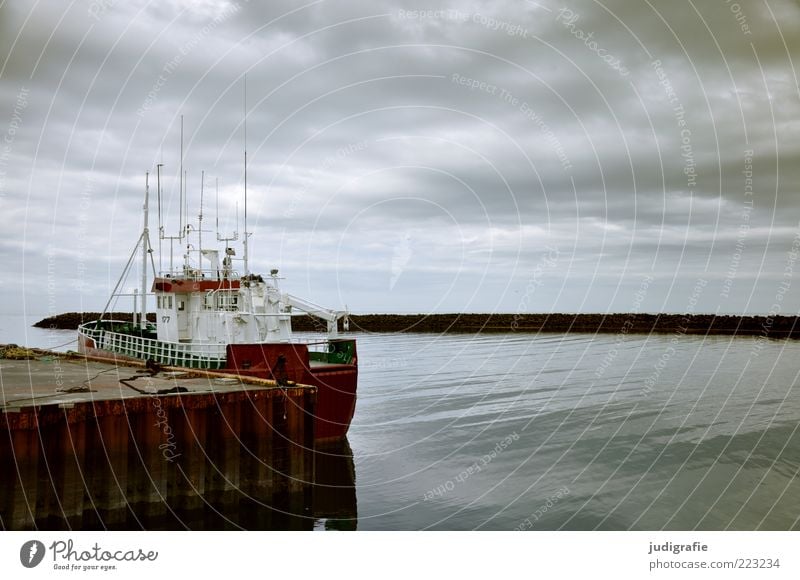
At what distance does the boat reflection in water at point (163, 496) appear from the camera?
1183 cm

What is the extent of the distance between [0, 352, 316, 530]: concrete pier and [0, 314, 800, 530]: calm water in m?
2.20

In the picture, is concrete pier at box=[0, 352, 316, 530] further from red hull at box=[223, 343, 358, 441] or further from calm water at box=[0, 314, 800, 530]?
red hull at box=[223, 343, 358, 441]

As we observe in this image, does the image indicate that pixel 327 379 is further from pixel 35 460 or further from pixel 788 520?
pixel 788 520

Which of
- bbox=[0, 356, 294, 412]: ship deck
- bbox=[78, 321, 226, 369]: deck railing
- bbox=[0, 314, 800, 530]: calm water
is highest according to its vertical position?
bbox=[78, 321, 226, 369]: deck railing

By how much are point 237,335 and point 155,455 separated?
1206cm

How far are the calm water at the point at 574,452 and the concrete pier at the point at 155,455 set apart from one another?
220cm

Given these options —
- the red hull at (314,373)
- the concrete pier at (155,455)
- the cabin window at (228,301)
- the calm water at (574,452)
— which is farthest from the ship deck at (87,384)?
the calm water at (574,452)

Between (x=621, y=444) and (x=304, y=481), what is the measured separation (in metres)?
13.6

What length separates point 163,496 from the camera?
13383mm

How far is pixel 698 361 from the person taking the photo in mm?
53094

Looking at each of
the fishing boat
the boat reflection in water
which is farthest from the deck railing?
the boat reflection in water

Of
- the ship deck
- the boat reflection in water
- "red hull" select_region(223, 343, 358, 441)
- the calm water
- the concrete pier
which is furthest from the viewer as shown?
"red hull" select_region(223, 343, 358, 441)

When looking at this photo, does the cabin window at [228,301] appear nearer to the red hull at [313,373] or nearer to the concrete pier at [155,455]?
the red hull at [313,373]

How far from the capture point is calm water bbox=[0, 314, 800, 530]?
53.6 ft
